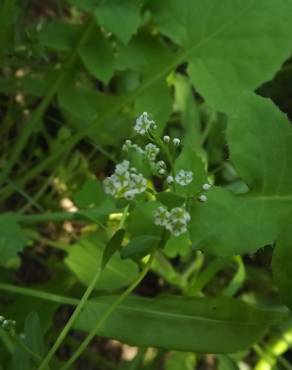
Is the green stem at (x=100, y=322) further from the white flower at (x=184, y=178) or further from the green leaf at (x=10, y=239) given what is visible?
the green leaf at (x=10, y=239)

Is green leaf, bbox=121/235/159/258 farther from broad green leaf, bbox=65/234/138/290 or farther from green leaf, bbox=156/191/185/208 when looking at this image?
broad green leaf, bbox=65/234/138/290

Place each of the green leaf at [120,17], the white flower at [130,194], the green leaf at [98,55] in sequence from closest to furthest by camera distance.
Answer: the white flower at [130,194]
the green leaf at [120,17]
the green leaf at [98,55]

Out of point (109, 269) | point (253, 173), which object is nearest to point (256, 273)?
point (109, 269)

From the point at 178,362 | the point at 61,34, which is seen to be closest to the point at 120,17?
the point at 61,34

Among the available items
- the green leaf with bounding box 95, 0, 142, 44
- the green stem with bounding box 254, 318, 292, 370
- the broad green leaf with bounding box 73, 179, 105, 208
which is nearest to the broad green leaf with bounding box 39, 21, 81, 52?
the green leaf with bounding box 95, 0, 142, 44

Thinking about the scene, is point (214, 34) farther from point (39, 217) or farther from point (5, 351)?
point (5, 351)

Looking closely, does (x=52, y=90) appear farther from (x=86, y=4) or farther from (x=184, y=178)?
(x=184, y=178)

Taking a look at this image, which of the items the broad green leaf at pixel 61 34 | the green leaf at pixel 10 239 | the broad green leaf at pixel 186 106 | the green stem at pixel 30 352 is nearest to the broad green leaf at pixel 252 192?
the green stem at pixel 30 352
